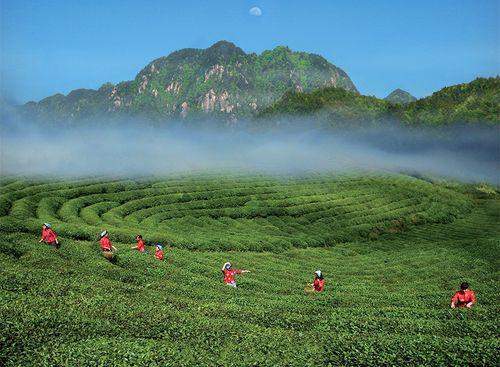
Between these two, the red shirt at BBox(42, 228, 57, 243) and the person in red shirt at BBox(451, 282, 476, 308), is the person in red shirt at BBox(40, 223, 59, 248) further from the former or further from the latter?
the person in red shirt at BBox(451, 282, 476, 308)

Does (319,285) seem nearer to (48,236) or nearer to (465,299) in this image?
(465,299)

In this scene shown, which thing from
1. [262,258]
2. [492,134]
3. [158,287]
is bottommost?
[262,258]

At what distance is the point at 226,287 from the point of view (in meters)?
30.5

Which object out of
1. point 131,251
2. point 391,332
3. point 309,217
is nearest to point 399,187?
point 309,217

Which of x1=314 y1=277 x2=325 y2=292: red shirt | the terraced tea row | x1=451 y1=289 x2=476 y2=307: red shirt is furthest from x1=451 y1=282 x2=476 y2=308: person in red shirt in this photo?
the terraced tea row

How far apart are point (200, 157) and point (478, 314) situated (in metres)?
107

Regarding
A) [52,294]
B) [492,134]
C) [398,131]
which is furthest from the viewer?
[398,131]

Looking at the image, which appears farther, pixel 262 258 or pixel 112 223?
pixel 112 223

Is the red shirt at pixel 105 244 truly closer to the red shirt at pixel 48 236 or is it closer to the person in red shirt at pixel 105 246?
the person in red shirt at pixel 105 246

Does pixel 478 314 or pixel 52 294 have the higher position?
pixel 52 294

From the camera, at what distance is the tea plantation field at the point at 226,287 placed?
17375mm

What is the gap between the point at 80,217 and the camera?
182 ft

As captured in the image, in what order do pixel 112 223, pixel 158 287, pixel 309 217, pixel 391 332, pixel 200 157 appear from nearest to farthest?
pixel 391 332 < pixel 158 287 < pixel 112 223 < pixel 309 217 < pixel 200 157

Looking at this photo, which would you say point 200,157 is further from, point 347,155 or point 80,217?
point 80,217
